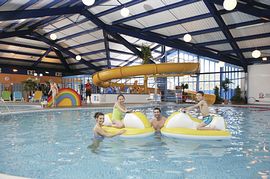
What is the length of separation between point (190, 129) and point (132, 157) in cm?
177

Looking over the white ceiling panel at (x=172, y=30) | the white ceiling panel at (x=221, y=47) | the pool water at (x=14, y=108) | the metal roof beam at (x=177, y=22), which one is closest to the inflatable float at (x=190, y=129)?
the pool water at (x=14, y=108)

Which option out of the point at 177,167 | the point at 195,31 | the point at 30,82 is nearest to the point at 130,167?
the point at 177,167

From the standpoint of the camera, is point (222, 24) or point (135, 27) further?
point (135, 27)

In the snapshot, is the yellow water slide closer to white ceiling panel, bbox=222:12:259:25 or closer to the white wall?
white ceiling panel, bbox=222:12:259:25

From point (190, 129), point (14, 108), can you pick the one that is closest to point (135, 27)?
point (14, 108)

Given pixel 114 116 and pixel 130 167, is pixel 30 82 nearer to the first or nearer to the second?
pixel 114 116

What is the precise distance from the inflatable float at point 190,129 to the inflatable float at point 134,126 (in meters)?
0.33

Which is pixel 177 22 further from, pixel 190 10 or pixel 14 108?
pixel 14 108

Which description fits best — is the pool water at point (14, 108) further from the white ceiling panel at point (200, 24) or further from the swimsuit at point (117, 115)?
the white ceiling panel at point (200, 24)

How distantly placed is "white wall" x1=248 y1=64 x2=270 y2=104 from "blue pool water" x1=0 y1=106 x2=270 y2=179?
13.5 meters

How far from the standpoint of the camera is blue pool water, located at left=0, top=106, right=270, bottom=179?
9.09 feet

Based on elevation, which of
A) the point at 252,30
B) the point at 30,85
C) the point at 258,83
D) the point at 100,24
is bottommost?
the point at 30,85

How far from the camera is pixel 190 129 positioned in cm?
486

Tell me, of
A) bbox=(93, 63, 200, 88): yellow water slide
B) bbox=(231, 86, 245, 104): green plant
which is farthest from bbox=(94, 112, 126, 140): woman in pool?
bbox=(231, 86, 245, 104): green plant
